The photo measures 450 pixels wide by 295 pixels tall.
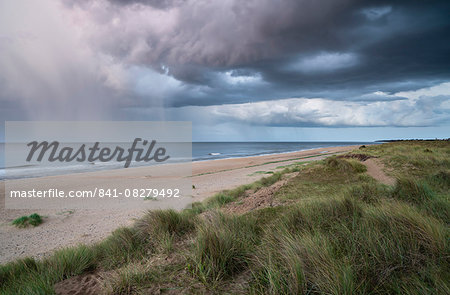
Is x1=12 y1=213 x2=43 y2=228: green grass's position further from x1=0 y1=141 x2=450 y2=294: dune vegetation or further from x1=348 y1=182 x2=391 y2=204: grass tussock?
x1=348 y1=182 x2=391 y2=204: grass tussock

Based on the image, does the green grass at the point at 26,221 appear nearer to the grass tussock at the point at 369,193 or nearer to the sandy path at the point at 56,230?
the sandy path at the point at 56,230

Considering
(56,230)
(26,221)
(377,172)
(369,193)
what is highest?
(369,193)

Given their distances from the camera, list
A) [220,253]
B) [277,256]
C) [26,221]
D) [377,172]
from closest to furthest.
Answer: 1. [277,256]
2. [220,253]
3. [26,221]
4. [377,172]

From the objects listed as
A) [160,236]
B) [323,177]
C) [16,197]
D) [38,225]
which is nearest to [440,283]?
[160,236]

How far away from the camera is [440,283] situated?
2.28 metres

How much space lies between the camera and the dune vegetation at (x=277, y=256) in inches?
101

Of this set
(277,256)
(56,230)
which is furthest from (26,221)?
(277,256)

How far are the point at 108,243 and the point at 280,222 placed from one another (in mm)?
3327

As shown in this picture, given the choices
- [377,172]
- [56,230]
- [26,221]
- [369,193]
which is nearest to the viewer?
[369,193]

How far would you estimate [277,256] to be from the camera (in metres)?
3.11

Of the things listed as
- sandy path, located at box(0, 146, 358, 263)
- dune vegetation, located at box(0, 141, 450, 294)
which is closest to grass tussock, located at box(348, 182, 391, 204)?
dune vegetation, located at box(0, 141, 450, 294)

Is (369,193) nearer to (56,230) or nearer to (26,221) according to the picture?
(56,230)

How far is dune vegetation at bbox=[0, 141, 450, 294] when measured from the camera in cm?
255

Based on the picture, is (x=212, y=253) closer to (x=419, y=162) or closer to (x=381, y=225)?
(x=381, y=225)
